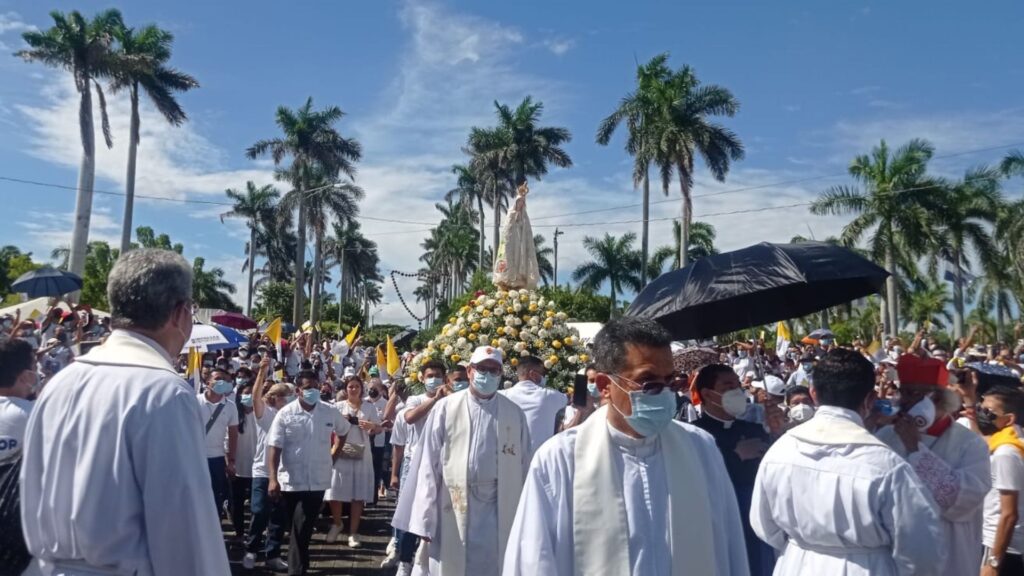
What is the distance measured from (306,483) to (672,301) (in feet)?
15.7

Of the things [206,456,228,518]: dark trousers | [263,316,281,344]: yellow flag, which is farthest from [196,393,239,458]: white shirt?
[263,316,281,344]: yellow flag

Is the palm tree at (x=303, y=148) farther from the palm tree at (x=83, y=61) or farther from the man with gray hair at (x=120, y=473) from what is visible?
the man with gray hair at (x=120, y=473)

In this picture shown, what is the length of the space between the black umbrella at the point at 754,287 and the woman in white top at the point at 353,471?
5493 mm

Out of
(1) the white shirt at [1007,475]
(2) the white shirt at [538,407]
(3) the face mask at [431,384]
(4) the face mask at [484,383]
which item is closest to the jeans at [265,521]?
(3) the face mask at [431,384]

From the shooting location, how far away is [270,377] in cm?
1650

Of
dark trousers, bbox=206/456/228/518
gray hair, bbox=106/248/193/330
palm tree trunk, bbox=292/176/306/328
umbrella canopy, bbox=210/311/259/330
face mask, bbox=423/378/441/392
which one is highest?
palm tree trunk, bbox=292/176/306/328

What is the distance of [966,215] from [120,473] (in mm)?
39429

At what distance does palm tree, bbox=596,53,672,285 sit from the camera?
36.8 meters

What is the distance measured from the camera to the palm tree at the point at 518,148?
4866 centimetres

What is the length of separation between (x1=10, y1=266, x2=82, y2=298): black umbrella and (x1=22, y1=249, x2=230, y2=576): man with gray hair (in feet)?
49.4

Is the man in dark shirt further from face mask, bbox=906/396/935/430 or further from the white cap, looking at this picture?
the white cap

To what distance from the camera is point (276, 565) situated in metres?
9.12

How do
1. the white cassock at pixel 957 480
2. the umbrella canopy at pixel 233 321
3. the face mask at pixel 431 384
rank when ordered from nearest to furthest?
the white cassock at pixel 957 480
the face mask at pixel 431 384
the umbrella canopy at pixel 233 321

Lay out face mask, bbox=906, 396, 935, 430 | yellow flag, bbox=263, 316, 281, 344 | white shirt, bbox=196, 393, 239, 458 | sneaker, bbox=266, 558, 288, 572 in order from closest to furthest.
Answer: face mask, bbox=906, 396, 935, 430 → sneaker, bbox=266, 558, 288, 572 → white shirt, bbox=196, 393, 239, 458 → yellow flag, bbox=263, 316, 281, 344
